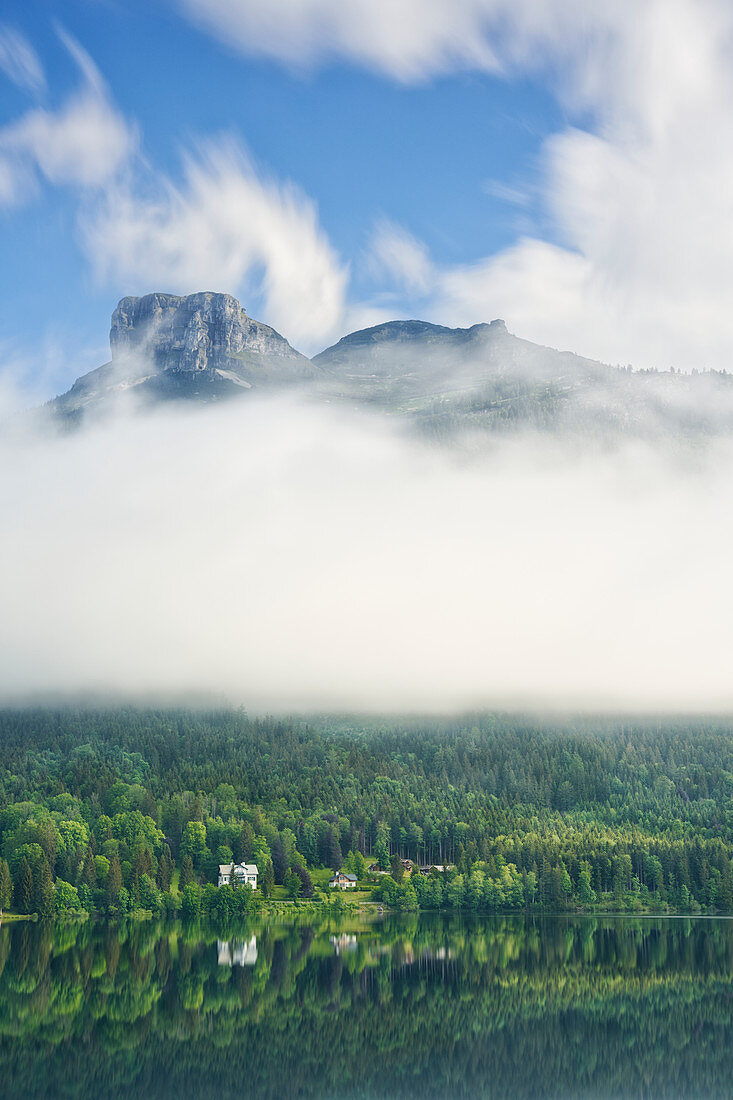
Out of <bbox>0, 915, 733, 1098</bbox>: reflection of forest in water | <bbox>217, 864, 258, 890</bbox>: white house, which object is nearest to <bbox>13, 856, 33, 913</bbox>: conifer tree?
<bbox>217, 864, 258, 890</bbox>: white house

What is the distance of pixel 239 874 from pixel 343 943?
6398 centimetres

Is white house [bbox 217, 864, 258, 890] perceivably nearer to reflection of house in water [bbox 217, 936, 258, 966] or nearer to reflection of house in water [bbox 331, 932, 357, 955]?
reflection of house in water [bbox 331, 932, 357, 955]

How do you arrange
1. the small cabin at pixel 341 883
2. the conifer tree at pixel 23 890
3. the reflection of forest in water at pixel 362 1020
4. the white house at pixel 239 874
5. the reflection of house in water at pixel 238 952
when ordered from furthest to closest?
the small cabin at pixel 341 883, the white house at pixel 239 874, the conifer tree at pixel 23 890, the reflection of house in water at pixel 238 952, the reflection of forest in water at pixel 362 1020

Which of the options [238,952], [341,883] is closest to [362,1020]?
[238,952]

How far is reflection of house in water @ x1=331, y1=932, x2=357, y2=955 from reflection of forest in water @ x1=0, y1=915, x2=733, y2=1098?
4.35ft

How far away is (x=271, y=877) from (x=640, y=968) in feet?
336

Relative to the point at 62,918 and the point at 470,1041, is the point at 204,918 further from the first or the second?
the point at 470,1041

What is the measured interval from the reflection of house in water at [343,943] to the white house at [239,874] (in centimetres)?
4772

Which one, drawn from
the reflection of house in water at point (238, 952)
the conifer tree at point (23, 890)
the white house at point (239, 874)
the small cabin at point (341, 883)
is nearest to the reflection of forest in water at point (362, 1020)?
the reflection of house in water at point (238, 952)

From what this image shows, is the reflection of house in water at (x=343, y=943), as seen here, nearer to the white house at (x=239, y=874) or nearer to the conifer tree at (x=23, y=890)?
the white house at (x=239, y=874)

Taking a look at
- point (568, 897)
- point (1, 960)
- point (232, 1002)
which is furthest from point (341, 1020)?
point (568, 897)

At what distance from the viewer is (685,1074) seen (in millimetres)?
64812

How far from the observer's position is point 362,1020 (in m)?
76.5

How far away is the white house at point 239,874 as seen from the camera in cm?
18838
